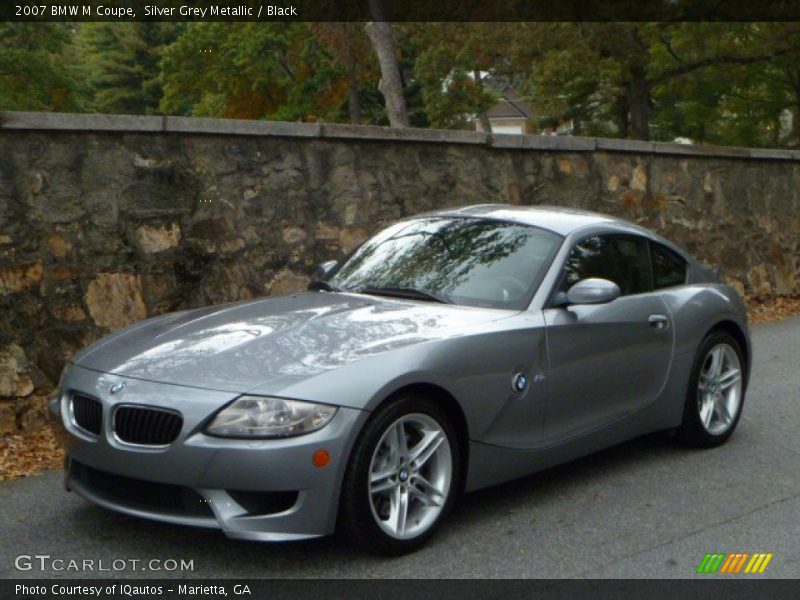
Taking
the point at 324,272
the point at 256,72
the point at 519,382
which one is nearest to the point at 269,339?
the point at 519,382

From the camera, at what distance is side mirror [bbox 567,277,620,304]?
554 cm

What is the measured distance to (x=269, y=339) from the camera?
4871 mm

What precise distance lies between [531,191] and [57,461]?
6.14 metres

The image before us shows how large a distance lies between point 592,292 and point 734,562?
4.75 feet

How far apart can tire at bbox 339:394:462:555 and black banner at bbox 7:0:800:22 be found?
48.3ft

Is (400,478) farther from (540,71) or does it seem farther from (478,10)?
(478,10)

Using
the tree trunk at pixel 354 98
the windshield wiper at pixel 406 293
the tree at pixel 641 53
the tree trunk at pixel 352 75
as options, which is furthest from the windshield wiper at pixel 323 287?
the tree trunk at pixel 354 98

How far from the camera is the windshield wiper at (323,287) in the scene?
604 cm

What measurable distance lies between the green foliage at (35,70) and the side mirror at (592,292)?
1920 cm

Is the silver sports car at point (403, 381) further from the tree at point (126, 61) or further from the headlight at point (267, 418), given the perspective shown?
the tree at point (126, 61)

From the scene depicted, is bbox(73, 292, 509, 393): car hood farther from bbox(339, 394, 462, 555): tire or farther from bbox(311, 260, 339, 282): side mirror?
bbox(311, 260, 339, 282): side mirror

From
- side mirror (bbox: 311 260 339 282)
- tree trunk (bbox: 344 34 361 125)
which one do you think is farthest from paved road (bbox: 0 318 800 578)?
tree trunk (bbox: 344 34 361 125)

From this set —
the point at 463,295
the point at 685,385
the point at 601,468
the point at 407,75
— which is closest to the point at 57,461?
the point at 463,295

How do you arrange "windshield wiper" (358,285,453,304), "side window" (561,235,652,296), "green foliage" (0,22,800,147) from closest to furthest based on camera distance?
1. "windshield wiper" (358,285,453,304)
2. "side window" (561,235,652,296)
3. "green foliage" (0,22,800,147)
